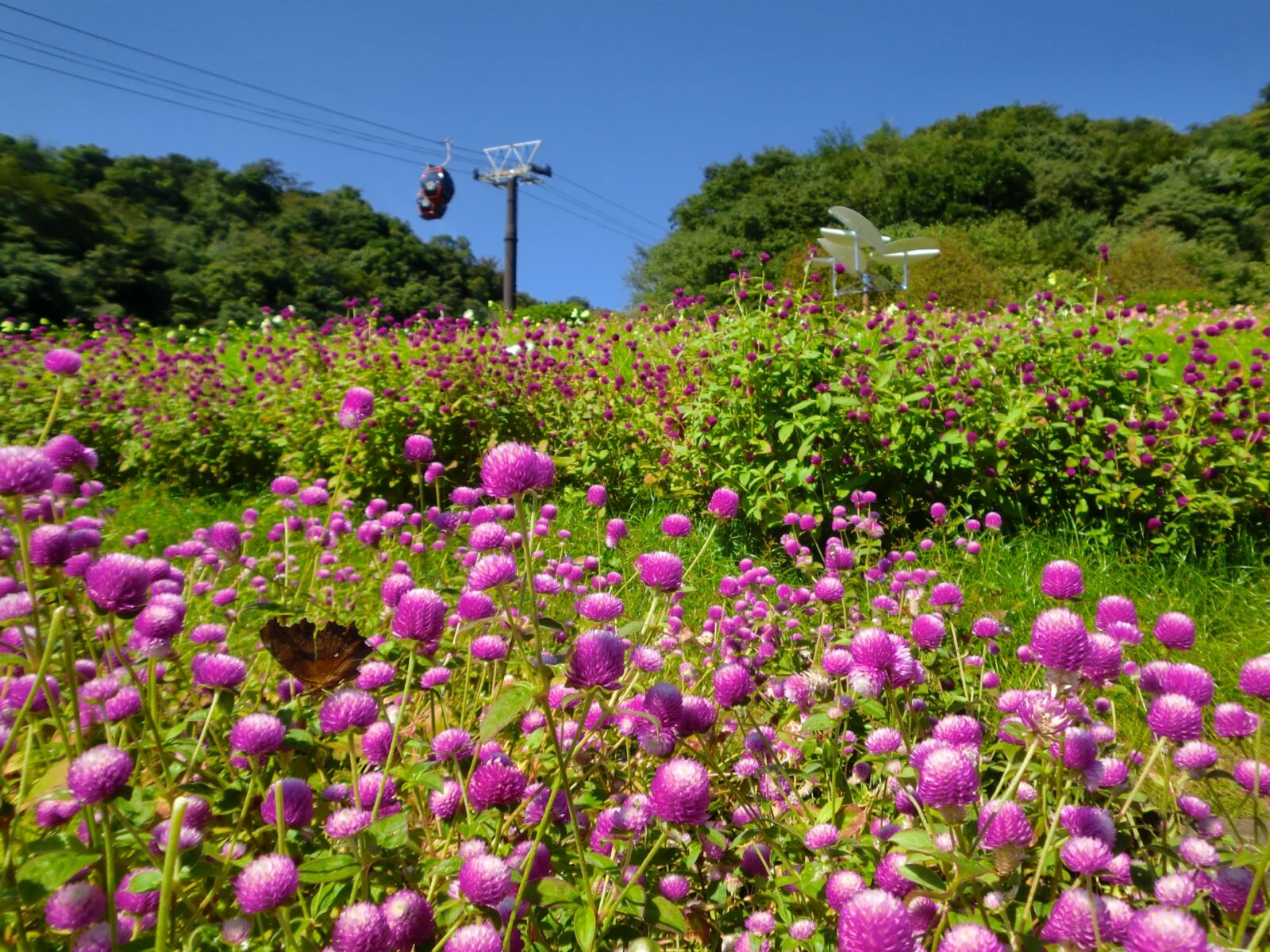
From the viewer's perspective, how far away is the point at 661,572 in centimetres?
116

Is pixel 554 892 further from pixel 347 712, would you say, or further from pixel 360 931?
pixel 347 712

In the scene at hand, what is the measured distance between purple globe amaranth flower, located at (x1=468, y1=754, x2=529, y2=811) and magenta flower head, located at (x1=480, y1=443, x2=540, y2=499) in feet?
1.19

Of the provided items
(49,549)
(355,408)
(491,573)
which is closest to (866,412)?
(355,408)

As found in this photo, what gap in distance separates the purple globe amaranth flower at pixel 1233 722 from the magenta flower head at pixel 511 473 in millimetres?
1079

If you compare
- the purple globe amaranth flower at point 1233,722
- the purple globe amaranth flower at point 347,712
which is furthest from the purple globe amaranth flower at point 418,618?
the purple globe amaranth flower at point 1233,722

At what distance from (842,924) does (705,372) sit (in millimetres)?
3400

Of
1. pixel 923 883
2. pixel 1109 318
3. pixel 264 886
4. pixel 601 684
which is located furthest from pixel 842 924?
pixel 1109 318

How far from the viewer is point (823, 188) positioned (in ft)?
115

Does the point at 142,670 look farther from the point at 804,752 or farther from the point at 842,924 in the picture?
the point at 842,924

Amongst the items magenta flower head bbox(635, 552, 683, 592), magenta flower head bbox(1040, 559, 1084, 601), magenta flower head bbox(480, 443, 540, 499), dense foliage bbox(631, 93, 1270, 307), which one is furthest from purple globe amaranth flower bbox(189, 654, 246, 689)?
dense foliage bbox(631, 93, 1270, 307)

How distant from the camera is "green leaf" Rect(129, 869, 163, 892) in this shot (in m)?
0.77

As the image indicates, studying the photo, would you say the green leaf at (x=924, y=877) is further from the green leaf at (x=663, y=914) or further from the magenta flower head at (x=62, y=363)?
the magenta flower head at (x=62, y=363)

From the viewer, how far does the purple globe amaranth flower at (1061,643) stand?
2.94ft

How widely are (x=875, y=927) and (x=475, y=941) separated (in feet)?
1.25
